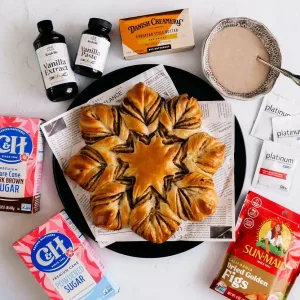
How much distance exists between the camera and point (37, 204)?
38.4 inches

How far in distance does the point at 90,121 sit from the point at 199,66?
302 mm

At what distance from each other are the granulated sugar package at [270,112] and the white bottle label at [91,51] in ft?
1.32

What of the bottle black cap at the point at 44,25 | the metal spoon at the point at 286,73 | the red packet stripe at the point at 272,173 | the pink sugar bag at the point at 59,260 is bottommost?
the pink sugar bag at the point at 59,260

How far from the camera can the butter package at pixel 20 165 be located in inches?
37.2

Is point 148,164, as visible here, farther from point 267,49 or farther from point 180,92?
point 267,49

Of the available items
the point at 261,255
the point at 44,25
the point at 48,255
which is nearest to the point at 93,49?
the point at 44,25

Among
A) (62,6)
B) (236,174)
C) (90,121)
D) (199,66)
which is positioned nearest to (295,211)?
(236,174)

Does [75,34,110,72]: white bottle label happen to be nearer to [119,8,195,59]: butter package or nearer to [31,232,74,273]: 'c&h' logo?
[119,8,195,59]: butter package

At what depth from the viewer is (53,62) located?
3.01 feet

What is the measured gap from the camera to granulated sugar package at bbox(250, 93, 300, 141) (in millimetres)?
1002

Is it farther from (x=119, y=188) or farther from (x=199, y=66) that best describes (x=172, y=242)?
(x=199, y=66)

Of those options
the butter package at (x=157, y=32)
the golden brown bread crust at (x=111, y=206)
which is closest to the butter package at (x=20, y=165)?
the golden brown bread crust at (x=111, y=206)

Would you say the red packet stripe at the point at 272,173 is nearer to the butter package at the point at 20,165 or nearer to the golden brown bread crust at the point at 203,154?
the golden brown bread crust at the point at 203,154

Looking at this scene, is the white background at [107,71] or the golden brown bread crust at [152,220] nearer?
the golden brown bread crust at [152,220]
